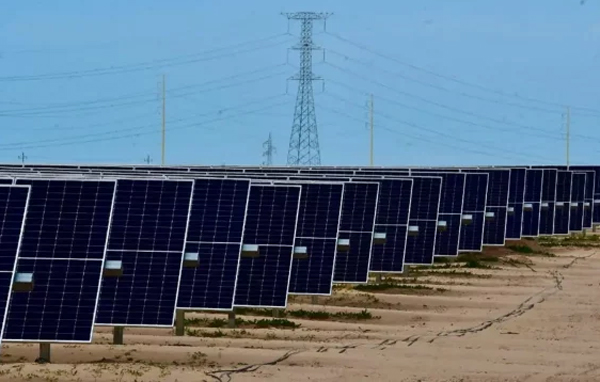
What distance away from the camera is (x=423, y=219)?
56.8m

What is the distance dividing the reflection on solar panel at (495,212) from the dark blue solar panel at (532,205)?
5.21 meters

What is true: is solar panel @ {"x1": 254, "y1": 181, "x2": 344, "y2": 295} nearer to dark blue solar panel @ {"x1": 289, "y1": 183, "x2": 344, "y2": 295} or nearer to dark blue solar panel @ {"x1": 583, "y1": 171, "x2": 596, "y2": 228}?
dark blue solar panel @ {"x1": 289, "y1": 183, "x2": 344, "y2": 295}

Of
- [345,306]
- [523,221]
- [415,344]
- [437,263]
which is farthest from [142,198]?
[523,221]

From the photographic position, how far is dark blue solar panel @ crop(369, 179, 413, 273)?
2004 inches

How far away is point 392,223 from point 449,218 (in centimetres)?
1116

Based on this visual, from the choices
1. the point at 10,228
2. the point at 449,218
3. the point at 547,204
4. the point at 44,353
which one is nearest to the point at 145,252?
the point at 44,353

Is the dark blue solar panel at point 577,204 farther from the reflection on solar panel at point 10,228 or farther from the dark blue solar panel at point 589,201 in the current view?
the reflection on solar panel at point 10,228

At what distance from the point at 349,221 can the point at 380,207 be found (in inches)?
215

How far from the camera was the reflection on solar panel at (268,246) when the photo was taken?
124 ft

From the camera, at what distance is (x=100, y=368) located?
29859 mm

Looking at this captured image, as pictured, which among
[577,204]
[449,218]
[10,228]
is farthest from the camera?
[577,204]

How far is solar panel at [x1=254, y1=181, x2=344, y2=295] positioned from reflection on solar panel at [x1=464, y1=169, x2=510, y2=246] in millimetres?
27921

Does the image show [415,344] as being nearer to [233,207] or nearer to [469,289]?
[233,207]

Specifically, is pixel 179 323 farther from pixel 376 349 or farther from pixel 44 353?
pixel 44 353
